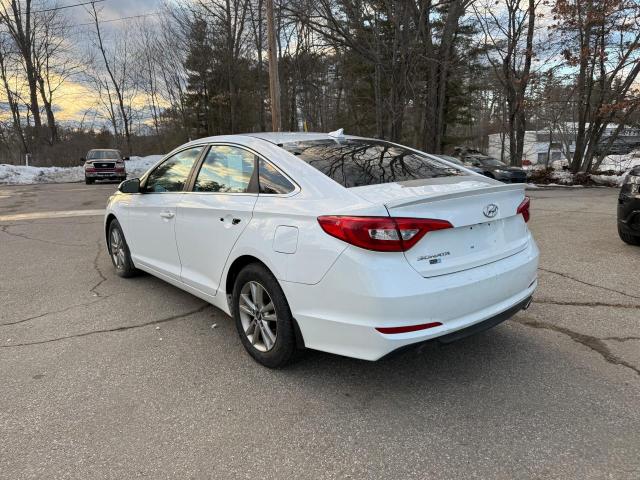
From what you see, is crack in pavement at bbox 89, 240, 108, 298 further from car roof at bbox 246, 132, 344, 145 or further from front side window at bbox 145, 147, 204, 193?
car roof at bbox 246, 132, 344, 145

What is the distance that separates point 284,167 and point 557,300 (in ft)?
9.83

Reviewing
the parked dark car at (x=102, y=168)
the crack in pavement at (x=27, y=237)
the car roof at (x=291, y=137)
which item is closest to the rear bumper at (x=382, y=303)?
the car roof at (x=291, y=137)

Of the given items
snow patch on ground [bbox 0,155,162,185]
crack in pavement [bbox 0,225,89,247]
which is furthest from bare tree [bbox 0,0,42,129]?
crack in pavement [bbox 0,225,89,247]

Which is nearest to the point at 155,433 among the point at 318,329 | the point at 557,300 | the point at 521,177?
the point at 318,329

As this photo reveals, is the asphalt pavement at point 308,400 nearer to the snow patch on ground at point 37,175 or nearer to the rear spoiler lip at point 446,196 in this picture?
the rear spoiler lip at point 446,196

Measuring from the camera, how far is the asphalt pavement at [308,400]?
235 cm

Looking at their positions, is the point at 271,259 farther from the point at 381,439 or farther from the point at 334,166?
the point at 381,439

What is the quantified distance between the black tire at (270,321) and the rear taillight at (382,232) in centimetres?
65

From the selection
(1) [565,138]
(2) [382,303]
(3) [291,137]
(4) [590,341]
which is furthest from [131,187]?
(1) [565,138]

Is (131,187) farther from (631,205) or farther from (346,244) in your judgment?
(631,205)

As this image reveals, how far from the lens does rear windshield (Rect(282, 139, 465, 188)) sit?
3127 mm

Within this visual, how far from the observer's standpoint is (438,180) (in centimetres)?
317

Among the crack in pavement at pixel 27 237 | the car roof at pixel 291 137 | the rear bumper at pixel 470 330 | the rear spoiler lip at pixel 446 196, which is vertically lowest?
the crack in pavement at pixel 27 237

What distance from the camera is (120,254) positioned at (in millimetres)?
5527
